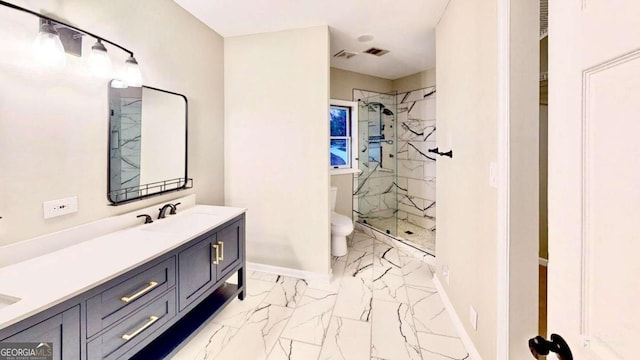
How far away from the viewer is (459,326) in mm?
1892

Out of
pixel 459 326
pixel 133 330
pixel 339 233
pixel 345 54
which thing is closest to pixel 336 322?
pixel 459 326

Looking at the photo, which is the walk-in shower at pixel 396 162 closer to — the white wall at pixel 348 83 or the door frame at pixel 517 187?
the white wall at pixel 348 83

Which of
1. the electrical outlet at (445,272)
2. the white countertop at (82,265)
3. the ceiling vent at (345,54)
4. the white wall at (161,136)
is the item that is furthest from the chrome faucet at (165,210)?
the ceiling vent at (345,54)

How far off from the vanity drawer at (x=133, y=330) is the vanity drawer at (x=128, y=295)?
4cm

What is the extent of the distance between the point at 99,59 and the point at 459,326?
2861 millimetres

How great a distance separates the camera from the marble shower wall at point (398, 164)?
4.09 meters

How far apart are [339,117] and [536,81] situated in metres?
3.02

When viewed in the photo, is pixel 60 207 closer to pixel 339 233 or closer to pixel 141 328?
pixel 141 328

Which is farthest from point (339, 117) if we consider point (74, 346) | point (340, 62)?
point (74, 346)

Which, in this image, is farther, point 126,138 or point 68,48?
point 126,138

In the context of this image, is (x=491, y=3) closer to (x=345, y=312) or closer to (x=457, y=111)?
(x=457, y=111)

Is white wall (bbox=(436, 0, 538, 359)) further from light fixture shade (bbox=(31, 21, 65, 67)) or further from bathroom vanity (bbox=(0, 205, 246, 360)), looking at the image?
light fixture shade (bbox=(31, 21, 65, 67))

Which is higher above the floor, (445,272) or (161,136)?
(161,136)

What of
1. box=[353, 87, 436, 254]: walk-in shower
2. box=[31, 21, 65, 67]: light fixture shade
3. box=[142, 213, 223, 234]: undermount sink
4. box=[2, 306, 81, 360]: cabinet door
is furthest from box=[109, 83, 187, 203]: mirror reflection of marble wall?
box=[353, 87, 436, 254]: walk-in shower
